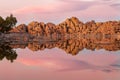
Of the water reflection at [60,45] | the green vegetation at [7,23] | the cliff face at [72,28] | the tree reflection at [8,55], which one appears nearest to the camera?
the tree reflection at [8,55]

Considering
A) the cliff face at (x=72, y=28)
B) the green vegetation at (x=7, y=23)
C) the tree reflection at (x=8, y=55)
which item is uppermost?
the cliff face at (x=72, y=28)

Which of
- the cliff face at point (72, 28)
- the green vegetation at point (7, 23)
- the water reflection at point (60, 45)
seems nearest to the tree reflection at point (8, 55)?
the water reflection at point (60, 45)

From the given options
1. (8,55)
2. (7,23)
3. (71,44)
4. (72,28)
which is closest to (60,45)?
(71,44)

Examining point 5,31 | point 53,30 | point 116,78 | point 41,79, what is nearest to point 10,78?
point 41,79

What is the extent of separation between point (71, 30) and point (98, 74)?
136 m

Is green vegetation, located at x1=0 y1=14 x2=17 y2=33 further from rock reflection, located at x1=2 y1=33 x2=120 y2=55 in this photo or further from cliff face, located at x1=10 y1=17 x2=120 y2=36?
cliff face, located at x1=10 y1=17 x2=120 y2=36

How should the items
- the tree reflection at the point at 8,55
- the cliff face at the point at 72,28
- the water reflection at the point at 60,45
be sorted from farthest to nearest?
the cliff face at the point at 72,28, the water reflection at the point at 60,45, the tree reflection at the point at 8,55

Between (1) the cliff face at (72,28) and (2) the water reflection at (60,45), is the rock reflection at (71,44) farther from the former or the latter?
(1) the cliff face at (72,28)

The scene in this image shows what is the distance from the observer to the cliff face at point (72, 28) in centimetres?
14012

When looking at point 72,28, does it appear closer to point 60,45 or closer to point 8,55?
point 60,45

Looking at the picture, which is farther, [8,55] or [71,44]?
[71,44]

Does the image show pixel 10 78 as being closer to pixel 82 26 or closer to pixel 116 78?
pixel 116 78

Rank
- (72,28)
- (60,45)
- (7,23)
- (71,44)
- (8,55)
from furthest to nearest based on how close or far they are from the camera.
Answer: (72,28) → (7,23) → (71,44) → (60,45) → (8,55)

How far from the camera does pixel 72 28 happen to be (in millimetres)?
155750
